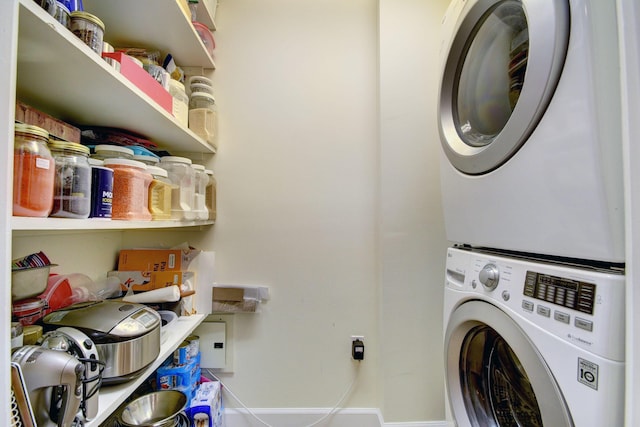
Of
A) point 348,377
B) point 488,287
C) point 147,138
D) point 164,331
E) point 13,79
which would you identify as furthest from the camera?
point 348,377

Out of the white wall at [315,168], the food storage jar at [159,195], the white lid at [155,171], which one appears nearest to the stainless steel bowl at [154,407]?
the white wall at [315,168]

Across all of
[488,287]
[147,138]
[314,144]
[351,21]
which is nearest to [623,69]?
[488,287]

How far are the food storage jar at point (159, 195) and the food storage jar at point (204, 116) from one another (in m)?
0.40

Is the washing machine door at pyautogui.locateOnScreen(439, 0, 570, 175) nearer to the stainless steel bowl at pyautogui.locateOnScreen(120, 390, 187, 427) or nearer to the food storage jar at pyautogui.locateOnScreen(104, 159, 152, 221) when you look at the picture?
the food storage jar at pyautogui.locateOnScreen(104, 159, 152, 221)

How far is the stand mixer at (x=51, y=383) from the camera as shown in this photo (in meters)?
0.47

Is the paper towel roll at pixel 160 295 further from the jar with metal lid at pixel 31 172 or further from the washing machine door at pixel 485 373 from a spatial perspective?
the washing machine door at pixel 485 373

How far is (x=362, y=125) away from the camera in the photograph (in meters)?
1.39

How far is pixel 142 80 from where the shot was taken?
817 mm

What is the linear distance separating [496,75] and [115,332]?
124 cm

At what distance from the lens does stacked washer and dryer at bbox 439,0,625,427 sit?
17.7 inches

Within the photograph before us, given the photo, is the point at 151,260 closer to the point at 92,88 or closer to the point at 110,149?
the point at 110,149

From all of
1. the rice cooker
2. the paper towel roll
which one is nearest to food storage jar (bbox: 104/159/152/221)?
the rice cooker

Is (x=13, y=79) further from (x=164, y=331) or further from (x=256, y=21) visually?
(x=256, y=21)

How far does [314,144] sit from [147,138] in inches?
29.6
